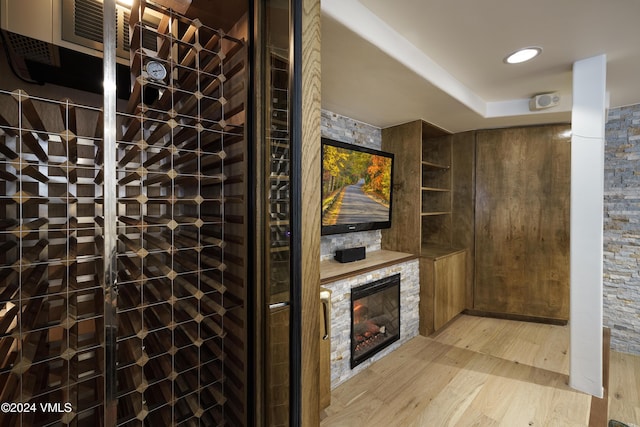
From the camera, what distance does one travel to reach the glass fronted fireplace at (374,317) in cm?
217

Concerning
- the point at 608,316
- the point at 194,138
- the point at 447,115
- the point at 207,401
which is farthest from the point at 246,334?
the point at 608,316

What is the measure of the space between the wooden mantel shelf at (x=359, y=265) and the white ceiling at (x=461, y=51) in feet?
4.60

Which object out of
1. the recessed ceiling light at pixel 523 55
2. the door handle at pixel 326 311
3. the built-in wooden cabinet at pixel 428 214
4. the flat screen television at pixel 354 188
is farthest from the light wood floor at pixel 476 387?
the recessed ceiling light at pixel 523 55

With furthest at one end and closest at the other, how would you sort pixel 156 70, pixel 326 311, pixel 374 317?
pixel 374 317 → pixel 326 311 → pixel 156 70

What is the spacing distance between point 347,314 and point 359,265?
0.42 meters

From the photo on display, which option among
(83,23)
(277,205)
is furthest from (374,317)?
(83,23)

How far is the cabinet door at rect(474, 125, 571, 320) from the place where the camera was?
2.96 metres

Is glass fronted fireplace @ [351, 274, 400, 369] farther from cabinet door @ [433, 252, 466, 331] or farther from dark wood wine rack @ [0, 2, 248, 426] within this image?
dark wood wine rack @ [0, 2, 248, 426]

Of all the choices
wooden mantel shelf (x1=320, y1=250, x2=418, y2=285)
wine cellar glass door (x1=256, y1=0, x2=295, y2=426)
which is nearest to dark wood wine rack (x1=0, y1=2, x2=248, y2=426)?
wine cellar glass door (x1=256, y1=0, x2=295, y2=426)

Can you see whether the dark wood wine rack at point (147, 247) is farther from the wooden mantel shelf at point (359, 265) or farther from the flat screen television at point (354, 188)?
the flat screen television at point (354, 188)

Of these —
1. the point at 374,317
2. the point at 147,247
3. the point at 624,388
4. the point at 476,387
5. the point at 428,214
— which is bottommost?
the point at 624,388

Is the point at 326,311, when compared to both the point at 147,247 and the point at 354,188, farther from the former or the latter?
the point at 354,188

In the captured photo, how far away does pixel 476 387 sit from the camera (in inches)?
78.5

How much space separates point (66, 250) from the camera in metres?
1.04
